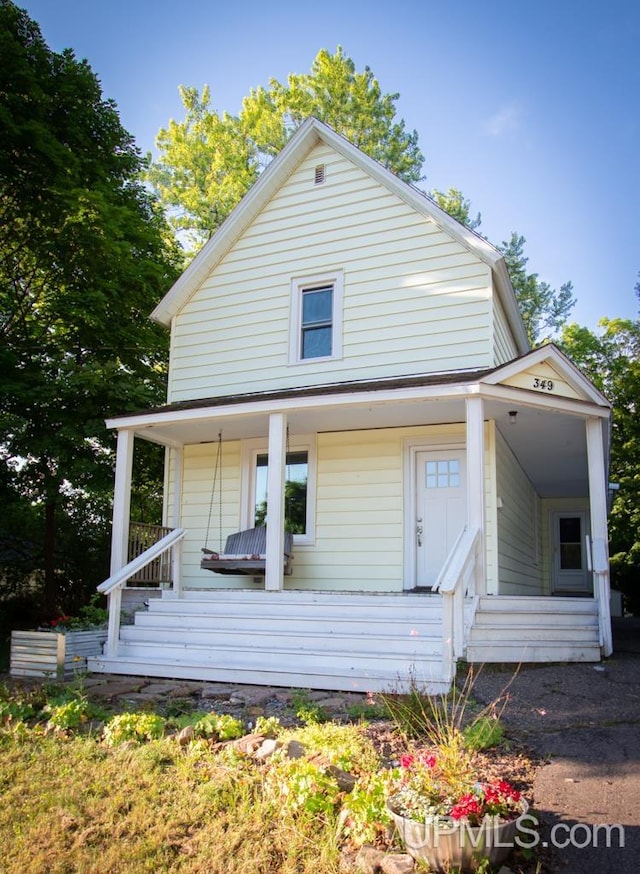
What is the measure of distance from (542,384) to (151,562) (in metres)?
6.16

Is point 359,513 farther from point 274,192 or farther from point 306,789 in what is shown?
point 306,789

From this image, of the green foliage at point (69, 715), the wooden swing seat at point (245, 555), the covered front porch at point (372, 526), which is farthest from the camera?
the wooden swing seat at point (245, 555)

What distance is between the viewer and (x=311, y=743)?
4711 millimetres

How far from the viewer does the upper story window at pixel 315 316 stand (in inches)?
440

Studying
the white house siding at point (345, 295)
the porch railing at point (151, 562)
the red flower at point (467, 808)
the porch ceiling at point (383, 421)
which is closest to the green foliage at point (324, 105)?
the white house siding at point (345, 295)

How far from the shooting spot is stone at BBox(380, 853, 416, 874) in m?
3.16

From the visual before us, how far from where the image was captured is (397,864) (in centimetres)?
319

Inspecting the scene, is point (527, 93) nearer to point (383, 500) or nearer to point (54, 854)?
point (383, 500)

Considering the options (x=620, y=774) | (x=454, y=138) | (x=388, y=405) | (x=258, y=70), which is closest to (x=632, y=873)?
(x=620, y=774)

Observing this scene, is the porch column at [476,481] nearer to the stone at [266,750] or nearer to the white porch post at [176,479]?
the stone at [266,750]

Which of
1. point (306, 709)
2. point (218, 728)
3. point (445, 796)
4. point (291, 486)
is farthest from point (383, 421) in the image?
point (445, 796)

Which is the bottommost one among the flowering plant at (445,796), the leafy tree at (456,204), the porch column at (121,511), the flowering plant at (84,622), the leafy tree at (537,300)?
the flowering plant at (445,796)

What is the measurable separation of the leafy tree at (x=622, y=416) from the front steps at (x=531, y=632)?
1374cm

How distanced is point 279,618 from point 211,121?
22.3m
